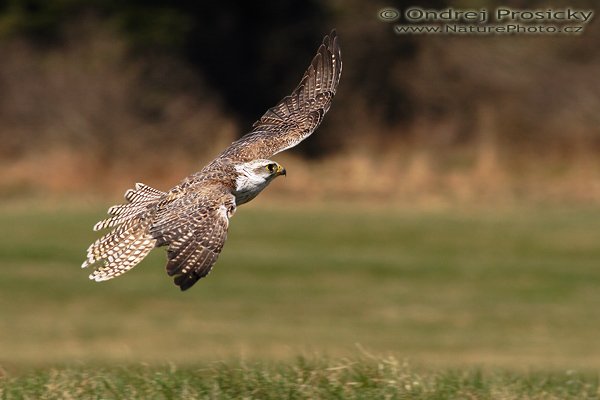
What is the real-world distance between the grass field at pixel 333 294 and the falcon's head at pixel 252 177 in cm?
145

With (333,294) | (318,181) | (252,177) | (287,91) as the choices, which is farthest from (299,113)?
(287,91)

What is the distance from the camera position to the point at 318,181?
2841cm

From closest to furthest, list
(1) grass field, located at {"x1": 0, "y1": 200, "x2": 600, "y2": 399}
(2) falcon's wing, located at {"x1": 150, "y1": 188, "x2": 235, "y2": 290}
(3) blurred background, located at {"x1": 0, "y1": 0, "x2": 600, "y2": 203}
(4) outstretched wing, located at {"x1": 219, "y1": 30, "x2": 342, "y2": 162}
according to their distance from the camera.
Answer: (2) falcon's wing, located at {"x1": 150, "y1": 188, "x2": 235, "y2": 290} → (4) outstretched wing, located at {"x1": 219, "y1": 30, "x2": 342, "y2": 162} → (1) grass field, located at {"x1": 0, "y1": 200, "x2": 600, "y2": 399} → (3) blurred background, located at {"x1": 0, "y1": 0, "x2": 600, "y2": 203}

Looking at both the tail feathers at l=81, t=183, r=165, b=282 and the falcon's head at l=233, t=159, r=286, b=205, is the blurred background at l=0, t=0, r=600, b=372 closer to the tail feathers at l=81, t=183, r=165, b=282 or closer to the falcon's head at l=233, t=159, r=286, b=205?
the tail feathers at l=81, t=183, r=165, b=282

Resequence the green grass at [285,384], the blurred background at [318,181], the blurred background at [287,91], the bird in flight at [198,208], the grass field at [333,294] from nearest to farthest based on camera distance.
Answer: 1. the green grass at [285,384]
2. the bird in flight at [198,208]
3. the grass field at [333,294]
4. the blurred background at [318,181]
5. the blurred background at [287,91]

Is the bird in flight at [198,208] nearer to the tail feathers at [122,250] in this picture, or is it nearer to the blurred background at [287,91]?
the tail feathers at [122,250]

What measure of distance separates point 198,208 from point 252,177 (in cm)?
77

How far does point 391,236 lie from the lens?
78.4 ft

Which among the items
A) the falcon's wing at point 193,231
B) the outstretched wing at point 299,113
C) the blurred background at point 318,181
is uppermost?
the blurred background at point 318,181

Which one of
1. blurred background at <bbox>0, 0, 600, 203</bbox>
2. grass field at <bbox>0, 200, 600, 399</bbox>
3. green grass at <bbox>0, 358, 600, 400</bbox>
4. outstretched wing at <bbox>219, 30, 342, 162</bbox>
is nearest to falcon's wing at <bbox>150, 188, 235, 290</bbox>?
green grass at <bbox>0, 358, 600, 400</bbox>

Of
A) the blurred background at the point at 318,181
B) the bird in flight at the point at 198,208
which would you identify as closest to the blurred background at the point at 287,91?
the blurred background at the point at 318,181

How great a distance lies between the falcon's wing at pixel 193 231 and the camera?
714cm

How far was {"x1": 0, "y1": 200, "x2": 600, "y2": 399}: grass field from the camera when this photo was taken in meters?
15.5

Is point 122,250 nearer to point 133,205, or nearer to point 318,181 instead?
point 133,205
